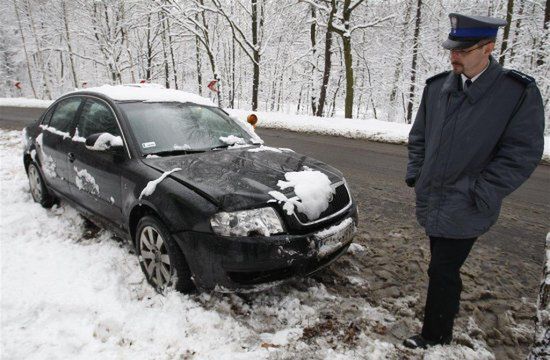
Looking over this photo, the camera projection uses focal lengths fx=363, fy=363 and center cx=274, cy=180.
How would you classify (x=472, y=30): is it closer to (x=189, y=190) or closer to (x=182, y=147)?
(x=189, y=190)

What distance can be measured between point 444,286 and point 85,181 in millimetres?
3556

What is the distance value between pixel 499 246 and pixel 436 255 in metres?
2.23

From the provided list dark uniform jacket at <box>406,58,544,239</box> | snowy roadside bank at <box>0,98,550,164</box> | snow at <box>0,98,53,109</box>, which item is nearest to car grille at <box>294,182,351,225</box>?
dark uniform jacket at <box>406,58,544,239</box>

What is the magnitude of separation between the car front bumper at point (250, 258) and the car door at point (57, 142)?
7.91 feet

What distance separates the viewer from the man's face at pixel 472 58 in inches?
80.0

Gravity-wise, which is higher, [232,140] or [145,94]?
[145,94]

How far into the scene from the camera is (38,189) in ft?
16.7

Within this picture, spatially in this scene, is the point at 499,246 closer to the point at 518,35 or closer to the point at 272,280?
the point at 272,280

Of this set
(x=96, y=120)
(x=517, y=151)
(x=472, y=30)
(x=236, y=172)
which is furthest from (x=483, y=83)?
(x=96, y=120)

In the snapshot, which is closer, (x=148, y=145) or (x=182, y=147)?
(x=148, y=145)

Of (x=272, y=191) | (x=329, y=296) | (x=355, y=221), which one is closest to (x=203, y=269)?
(x=272, y=191)

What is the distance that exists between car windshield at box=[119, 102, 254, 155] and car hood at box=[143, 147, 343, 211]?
0.60 feet

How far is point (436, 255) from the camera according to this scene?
2361 mm

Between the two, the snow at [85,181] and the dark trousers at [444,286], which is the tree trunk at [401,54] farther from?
the dark trousers at [444,286]
